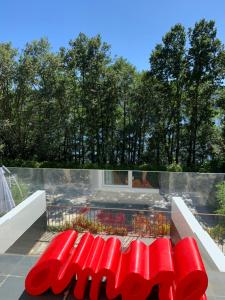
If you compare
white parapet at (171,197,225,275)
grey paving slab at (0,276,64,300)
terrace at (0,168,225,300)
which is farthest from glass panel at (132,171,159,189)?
grey paving slab at (0,276,64,300)

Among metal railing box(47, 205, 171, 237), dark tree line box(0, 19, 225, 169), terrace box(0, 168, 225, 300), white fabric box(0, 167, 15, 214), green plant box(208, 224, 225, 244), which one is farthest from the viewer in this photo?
dark tree line box(0, 19, 225, 169)

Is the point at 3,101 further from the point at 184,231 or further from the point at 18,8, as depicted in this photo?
the point at 184,231

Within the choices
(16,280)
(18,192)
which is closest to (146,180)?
(18,192)

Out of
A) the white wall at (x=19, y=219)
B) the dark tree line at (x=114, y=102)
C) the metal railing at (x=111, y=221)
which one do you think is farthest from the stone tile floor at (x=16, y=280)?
the dark tree line at (x=114, y=102)

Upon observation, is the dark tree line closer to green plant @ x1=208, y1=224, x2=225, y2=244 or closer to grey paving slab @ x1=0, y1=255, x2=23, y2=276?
green plant @ x1=208, y1=224, x2=225, y2=244

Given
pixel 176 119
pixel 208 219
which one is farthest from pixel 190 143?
pixel 208 219

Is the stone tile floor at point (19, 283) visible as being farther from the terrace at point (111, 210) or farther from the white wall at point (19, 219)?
the white wall at point (19, 219)

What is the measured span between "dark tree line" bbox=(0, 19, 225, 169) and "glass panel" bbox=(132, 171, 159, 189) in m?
4.14

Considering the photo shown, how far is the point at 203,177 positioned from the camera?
26.5ft

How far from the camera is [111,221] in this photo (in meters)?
7.21

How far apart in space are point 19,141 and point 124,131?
586cm

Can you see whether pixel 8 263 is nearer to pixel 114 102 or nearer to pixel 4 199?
pixel 4 199

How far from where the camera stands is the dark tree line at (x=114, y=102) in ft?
42.5

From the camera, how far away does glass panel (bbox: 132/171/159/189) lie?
27.1ft
